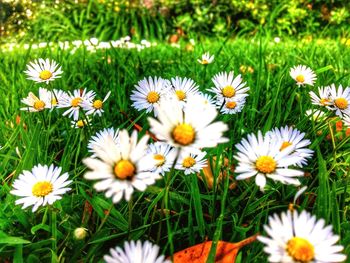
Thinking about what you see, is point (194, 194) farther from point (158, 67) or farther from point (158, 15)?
point (158, 15)

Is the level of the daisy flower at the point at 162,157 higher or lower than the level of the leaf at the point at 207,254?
higher

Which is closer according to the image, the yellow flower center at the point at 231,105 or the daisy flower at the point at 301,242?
the daisy flower at the point at 301,242

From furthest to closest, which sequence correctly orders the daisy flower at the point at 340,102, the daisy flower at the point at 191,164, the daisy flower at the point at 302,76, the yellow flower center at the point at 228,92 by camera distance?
the daisy flower at the point at 302,76
the yellow flower center at the point at 228,92
the daisy flower at the point at 340,102
the daisy flower at the point at 191,164

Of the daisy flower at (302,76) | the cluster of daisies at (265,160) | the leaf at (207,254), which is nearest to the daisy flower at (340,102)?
the daisy flower at (302,76)

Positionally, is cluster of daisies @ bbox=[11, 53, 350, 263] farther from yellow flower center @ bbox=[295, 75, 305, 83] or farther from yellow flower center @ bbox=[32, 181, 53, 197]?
yellow flower center @ bbox=[295, 75, 305, 83]

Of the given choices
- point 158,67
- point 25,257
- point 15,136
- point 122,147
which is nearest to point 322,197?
point 122,147

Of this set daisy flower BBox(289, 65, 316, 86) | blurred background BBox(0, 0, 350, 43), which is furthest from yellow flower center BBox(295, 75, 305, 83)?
blurred background BBox(0, 0, 350, 43)

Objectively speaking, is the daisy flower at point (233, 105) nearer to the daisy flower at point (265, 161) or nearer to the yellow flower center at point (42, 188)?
the daisy flower at point (265, 161)

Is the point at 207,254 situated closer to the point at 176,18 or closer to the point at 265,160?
the point at 265,160
